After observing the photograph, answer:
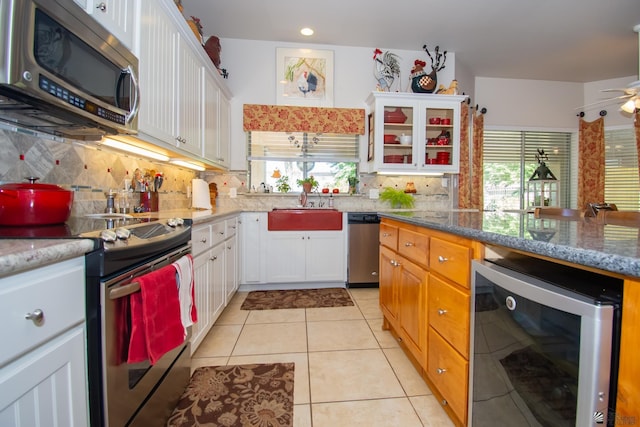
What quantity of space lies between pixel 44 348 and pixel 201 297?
49.1 inches

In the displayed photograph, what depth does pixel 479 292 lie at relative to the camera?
42.1 inches

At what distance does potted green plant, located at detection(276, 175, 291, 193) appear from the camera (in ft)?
12.4

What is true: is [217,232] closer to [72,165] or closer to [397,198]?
[72,165]

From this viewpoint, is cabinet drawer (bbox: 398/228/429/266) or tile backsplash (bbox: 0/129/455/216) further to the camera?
cabinet drawer (bbox: 398/228/429/266)

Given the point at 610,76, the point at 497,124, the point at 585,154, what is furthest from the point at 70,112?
the point at 610,76

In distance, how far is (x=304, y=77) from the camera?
371cm

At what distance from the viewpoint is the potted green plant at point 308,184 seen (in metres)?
3.70

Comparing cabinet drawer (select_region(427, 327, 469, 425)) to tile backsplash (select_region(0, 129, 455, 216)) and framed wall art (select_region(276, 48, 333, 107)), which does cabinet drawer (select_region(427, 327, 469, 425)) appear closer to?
tile backsplash (select_region(0, 129, 455, 216))

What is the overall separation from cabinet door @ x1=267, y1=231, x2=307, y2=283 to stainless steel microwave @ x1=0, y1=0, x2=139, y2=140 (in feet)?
6.54

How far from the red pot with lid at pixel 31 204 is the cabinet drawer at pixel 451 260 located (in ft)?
5.16

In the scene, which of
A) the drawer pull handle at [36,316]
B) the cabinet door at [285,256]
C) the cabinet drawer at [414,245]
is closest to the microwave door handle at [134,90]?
the drawer pull handle at [36,316]

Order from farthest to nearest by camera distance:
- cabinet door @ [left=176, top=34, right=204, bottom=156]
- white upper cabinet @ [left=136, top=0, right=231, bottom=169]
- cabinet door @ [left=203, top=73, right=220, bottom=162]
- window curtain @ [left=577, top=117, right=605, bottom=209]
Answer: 1. window curtain @ [left=577, top=117, right=605, bottom=209]
2. cabinet door @ [left=203, top=73, right=220, bottom=162]
3. cabinet door @ [left=176, top=34, right=204, bottom=156]
4. white upper cabinet @ [left=136, top=0, right=231, bottom=169]

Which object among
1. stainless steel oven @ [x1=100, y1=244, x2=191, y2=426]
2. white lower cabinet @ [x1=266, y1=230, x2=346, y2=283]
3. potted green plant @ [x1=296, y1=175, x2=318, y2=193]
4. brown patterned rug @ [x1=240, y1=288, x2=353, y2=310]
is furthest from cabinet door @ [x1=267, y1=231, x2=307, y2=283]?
stainless steel oven @ [x1=100, y1=244, x2=191, y2=426]

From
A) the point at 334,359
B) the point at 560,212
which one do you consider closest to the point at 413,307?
the point at 334,359
